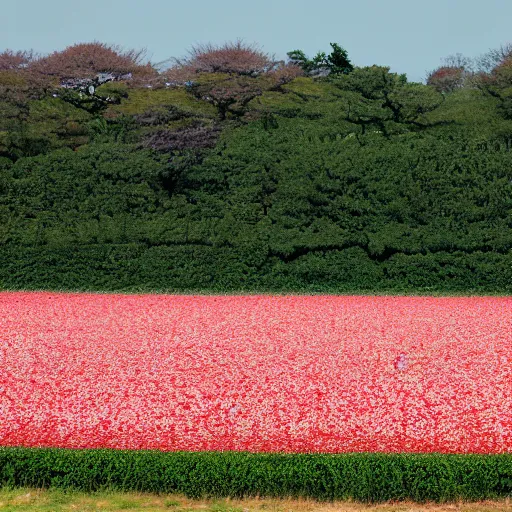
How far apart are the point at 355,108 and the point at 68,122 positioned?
7.64 meters

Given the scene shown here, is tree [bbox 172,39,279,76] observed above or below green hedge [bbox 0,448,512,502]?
above

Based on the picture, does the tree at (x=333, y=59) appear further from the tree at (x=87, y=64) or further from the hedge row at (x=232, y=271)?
the hedge row at (x=232, y=271)

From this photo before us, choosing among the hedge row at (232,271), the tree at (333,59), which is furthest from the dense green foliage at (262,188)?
the tree at (333,59)

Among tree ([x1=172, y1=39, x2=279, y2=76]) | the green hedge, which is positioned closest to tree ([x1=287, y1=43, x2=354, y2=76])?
tree ([x1=172, y1=39, x2=279, y2=76])

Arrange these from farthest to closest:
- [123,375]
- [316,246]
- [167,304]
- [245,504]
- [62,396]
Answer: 1. [316,246]
2. [167,304]
3. [123,375]
4. [62,396]
5. [245,504]

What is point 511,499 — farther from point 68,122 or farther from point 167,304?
point 68,122

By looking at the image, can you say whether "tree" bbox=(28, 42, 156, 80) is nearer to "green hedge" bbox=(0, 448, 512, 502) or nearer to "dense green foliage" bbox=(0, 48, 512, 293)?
"dense green foliage" bbox=(0, 48, 512, 293)

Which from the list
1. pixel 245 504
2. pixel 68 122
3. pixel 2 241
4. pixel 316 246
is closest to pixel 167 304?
pixel 316 246

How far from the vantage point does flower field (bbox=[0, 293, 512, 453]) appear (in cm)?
747

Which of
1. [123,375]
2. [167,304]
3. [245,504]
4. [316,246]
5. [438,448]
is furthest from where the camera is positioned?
[316,246]

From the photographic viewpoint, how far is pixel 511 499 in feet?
20.8

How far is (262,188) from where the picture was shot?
59.5 feet

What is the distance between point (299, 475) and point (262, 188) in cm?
1234

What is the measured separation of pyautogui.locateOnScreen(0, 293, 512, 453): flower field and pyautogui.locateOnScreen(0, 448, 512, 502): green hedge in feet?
2.57
